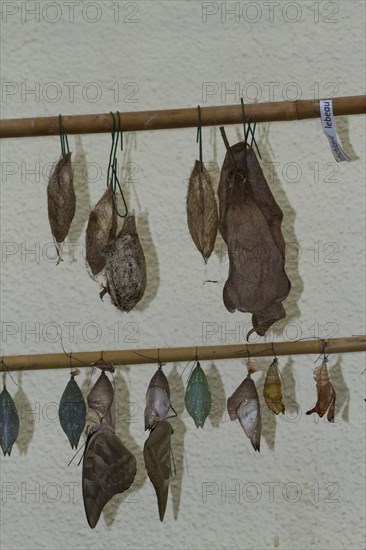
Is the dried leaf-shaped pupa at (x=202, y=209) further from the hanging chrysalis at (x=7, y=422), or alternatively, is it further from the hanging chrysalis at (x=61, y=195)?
the hanging chrysalis at (x=7, y=422)

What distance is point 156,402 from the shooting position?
2.95ft

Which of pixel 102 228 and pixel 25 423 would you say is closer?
pixel 102 228

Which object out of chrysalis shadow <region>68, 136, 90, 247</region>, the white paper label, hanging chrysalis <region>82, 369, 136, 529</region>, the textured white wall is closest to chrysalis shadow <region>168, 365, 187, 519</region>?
the textured white wall

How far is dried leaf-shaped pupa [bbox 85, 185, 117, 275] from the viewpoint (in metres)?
→ 0.89

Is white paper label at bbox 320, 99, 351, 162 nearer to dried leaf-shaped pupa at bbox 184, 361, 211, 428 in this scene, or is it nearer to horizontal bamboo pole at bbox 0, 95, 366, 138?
horizontal bamboo pole at bbox 0, 95, 366, 138

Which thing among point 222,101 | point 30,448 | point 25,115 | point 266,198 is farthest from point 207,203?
point 30,448

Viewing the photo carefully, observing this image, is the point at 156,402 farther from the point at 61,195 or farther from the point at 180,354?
the point at 61,195

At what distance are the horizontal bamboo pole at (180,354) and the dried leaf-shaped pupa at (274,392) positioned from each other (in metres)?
0.03

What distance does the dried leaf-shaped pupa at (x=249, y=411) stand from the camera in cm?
90

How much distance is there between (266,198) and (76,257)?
0.88 feet

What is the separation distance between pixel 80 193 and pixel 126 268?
17 centimetres

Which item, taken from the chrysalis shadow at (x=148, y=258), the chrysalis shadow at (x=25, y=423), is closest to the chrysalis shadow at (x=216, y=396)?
the chrysalis shadow at (x=148, y=258)

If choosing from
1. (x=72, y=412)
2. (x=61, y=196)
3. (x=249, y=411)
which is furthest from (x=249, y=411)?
(x=61, y=196)

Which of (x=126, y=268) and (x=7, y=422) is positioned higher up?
(x=126, y=268)
